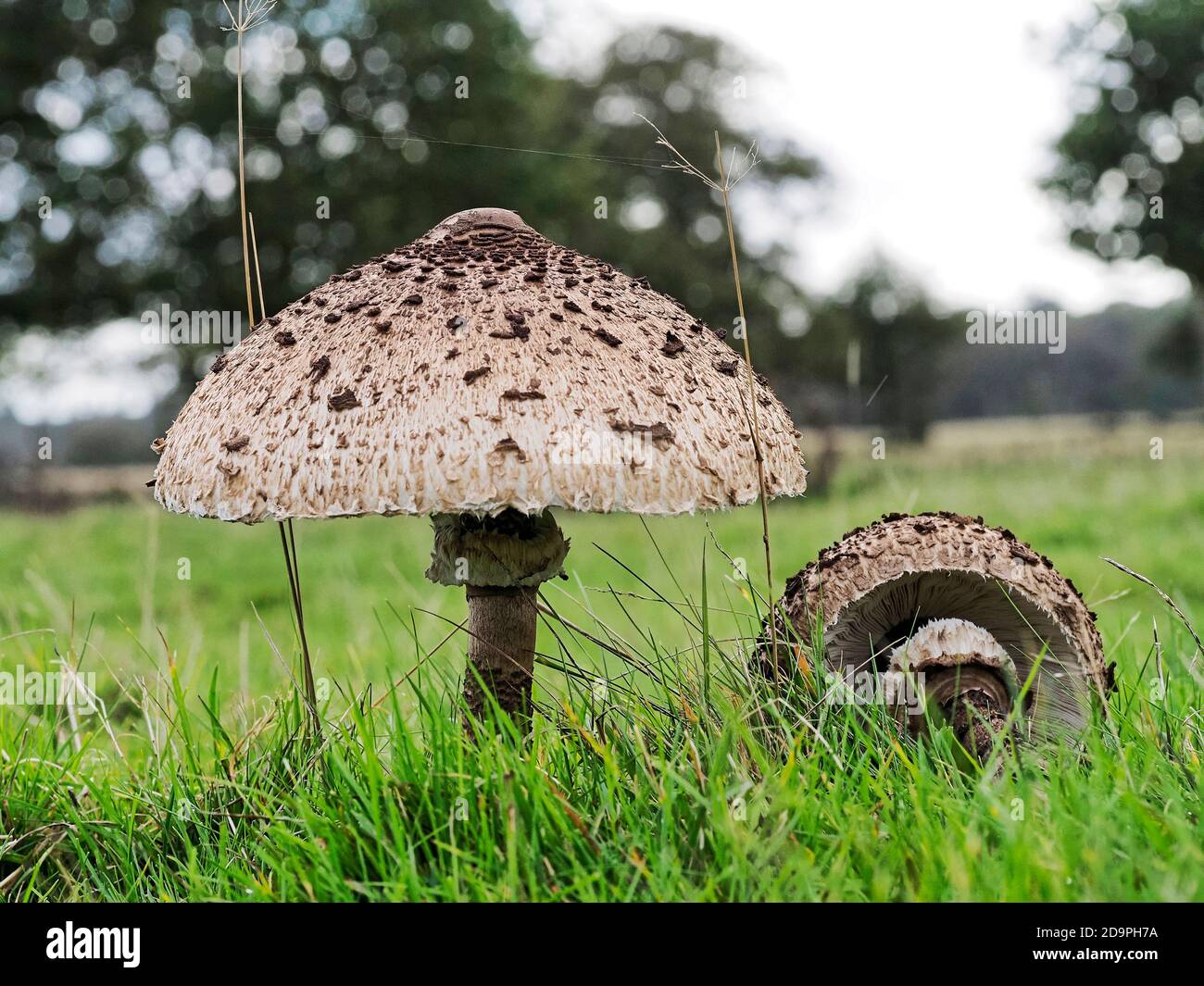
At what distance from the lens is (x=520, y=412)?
248 centimetres

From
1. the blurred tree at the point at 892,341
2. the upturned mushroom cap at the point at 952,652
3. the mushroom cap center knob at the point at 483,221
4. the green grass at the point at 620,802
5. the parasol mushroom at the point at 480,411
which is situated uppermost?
the blurred tree at the point at 892,341

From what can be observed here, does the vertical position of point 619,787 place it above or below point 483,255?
below

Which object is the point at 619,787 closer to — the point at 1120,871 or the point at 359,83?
the point at 1120,871

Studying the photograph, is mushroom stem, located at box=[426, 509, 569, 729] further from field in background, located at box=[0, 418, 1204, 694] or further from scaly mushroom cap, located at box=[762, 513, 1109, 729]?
scaly mushroom cap, located at box=[762, 513, 1109, 729]

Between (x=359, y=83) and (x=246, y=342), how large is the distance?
1912 cm

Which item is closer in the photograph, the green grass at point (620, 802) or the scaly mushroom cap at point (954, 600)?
the green grass at point (620, 802)

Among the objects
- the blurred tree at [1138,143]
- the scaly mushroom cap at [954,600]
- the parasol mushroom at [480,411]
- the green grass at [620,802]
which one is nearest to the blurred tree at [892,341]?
the blurred tree at [1138,143]

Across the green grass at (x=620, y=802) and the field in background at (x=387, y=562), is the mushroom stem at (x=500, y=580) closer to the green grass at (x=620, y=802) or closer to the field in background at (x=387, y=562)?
the green grass at (x=620, y=802)

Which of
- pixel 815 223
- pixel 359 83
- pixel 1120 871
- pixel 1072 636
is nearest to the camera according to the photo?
pixel 1120 871

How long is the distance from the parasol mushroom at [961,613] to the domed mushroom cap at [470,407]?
0.56 m

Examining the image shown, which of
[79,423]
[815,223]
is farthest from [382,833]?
[815,223]

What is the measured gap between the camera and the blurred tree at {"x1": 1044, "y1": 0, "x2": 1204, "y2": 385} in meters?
27.1

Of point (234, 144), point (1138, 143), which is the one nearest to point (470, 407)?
point (234, 144)

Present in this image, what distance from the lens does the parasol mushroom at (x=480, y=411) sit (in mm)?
2432
